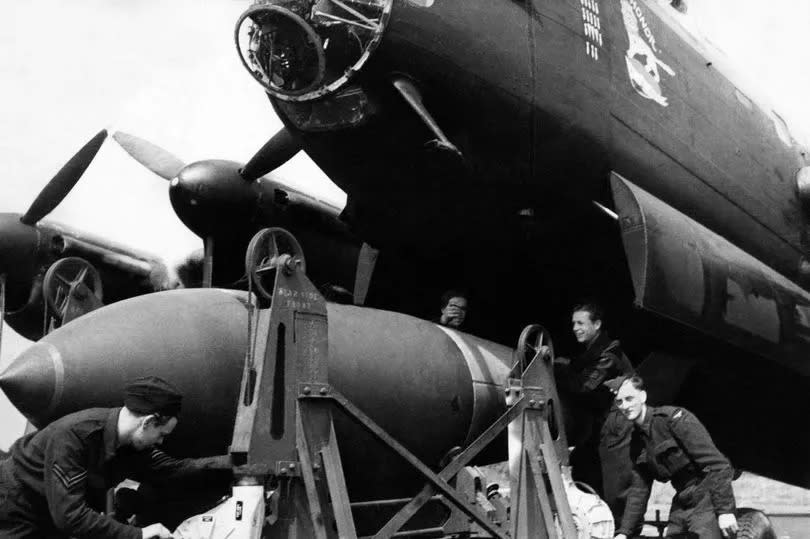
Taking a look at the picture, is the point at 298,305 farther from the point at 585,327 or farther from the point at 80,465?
the point at 585,327

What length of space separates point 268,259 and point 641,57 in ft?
14.9

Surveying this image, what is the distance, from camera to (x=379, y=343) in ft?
22.5

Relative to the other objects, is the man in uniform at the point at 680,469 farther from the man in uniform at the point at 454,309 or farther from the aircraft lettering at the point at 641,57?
the aircraft lettering at the point at 641,57

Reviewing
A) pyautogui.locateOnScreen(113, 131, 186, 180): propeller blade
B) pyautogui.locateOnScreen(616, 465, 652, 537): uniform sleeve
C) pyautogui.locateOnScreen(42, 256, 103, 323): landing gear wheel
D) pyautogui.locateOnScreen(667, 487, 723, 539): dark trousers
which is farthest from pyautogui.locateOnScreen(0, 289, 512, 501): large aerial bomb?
pyautogui.locateOnScreen(113, 131, 186, 180): propeller blade

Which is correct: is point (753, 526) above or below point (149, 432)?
below

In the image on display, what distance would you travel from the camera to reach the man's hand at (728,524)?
6.77 metres

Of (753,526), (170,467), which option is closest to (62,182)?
(170,467)

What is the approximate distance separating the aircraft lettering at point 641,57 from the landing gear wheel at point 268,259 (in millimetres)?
3943

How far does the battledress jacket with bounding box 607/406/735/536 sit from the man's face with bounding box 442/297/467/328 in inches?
71.3

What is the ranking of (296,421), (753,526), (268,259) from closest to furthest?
(296,421), (268,259), (753,526)

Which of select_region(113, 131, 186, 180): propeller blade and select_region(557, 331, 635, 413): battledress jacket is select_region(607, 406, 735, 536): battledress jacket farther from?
select_region(113, 131, 186, 180): propeller blade

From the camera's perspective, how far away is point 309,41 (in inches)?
267

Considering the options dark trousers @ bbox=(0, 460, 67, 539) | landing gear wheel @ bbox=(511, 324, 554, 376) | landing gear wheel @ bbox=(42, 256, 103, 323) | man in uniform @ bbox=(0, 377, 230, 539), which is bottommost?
landing gear wheel @ bbox=(42, 256, 103, 323)

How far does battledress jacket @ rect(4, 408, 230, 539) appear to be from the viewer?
4711mm
